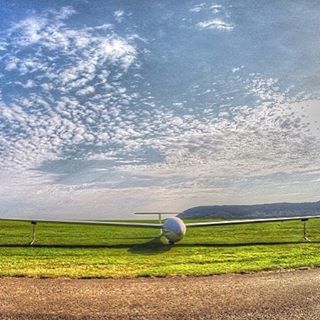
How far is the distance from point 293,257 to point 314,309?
972 cm

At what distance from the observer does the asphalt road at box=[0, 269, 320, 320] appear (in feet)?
32.2

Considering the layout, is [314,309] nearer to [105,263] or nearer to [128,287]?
[128,287]

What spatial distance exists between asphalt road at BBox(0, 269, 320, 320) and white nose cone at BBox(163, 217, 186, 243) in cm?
1064

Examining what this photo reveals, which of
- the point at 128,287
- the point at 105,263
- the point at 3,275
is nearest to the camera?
the point at 128,287

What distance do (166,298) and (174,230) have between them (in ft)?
45.8

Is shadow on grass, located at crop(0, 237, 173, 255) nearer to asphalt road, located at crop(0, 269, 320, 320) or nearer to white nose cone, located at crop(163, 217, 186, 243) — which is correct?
white nose cone, located at crop(163, 217, 186, 243)

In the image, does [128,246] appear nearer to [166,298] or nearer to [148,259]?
[148,259]

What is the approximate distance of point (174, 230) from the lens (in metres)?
25.3

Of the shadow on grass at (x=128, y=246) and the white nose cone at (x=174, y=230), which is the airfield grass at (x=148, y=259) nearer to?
the shadow on grass at (x=128, y=246)

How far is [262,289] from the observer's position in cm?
1243

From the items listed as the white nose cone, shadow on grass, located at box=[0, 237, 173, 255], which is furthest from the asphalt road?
the white nose cone

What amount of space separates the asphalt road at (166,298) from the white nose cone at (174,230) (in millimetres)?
10636

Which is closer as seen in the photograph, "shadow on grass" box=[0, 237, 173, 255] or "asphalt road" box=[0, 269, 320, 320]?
"asphalt road" box=[0, 269, 320, 320]

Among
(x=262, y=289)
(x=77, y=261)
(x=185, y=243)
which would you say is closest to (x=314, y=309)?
(x=262, y=289)
